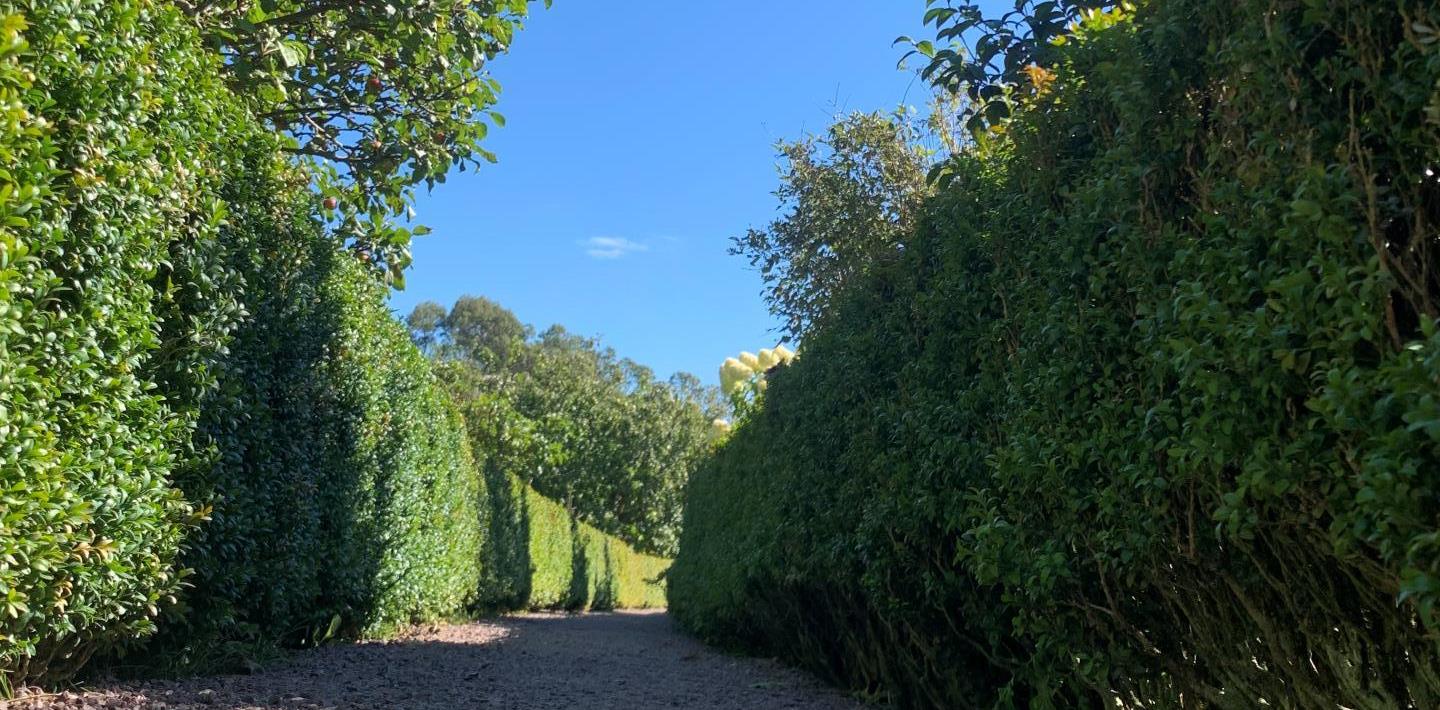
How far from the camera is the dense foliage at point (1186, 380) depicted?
7.21ft

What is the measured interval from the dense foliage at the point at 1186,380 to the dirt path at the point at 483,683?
2170mm

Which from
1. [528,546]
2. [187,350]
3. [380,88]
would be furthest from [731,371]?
[187,350]

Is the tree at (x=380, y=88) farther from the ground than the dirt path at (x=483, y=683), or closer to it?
farther from the ground

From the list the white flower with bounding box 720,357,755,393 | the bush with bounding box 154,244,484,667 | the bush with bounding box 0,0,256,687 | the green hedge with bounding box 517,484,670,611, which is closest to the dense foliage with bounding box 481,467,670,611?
the green hedge with bounding box 517,484,670,611

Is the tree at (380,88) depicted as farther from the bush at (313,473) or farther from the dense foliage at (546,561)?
the dense foliage at (546,561)

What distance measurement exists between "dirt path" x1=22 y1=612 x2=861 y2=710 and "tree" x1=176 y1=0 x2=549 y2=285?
11.7 feet

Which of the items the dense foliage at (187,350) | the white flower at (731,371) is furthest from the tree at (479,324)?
the dense foliage at (187,350)

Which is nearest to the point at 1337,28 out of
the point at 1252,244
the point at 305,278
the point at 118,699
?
the point at 1252,244

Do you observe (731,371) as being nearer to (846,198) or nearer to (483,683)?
(846,198)

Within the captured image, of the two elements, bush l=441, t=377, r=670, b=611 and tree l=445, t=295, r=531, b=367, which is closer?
bush l=441, t=377, r=670, b=611

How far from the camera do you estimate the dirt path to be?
5406 millimetres

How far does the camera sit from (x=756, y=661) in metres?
10.2

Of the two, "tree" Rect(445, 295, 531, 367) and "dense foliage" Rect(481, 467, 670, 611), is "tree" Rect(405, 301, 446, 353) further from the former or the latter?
"dense foliage" Rect(481, 467, 670, 611)

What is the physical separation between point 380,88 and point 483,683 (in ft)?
16.7
